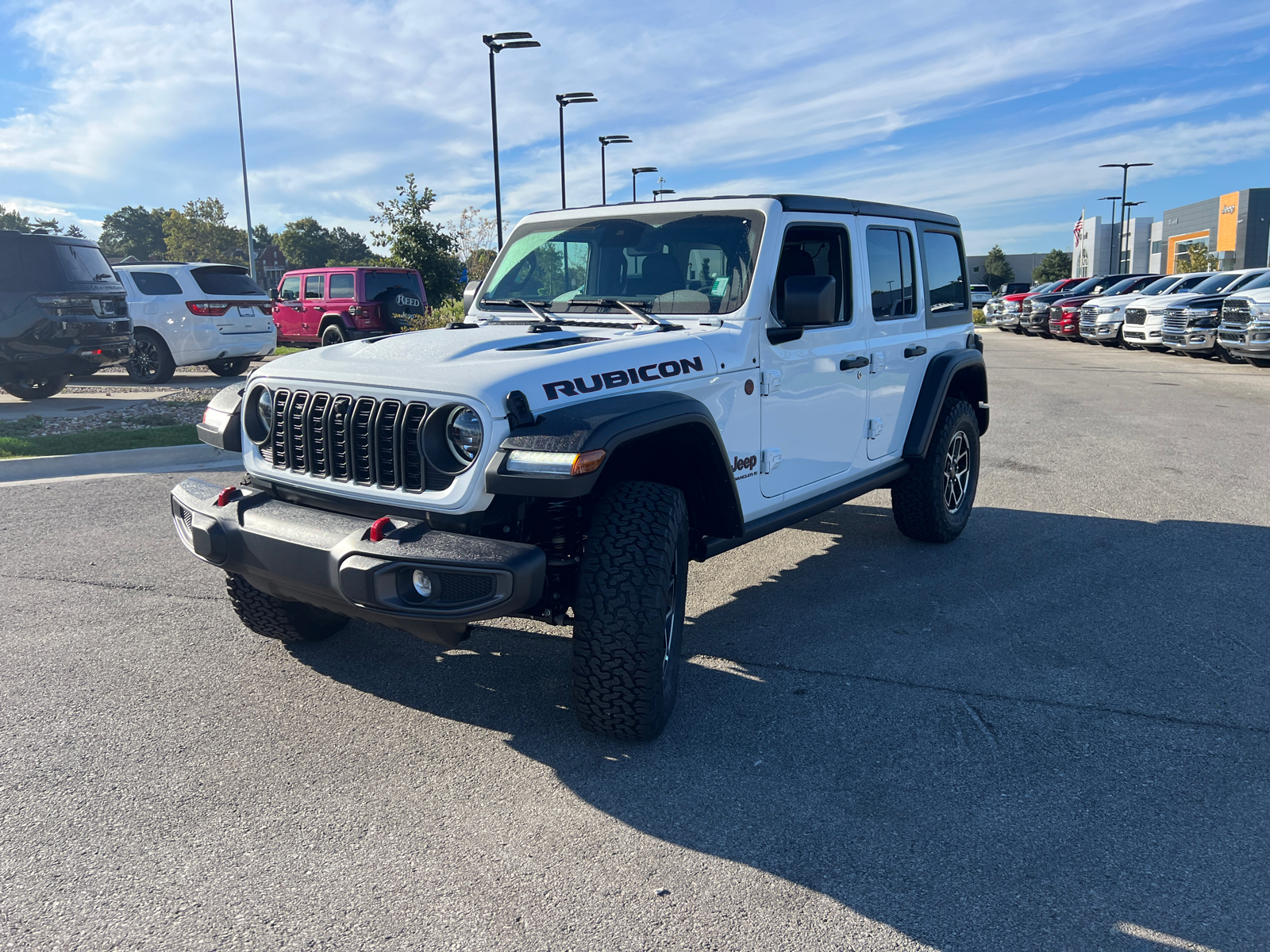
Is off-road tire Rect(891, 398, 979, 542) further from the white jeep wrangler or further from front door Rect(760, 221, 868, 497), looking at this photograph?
front door Rect(760, 221, 868, 497)

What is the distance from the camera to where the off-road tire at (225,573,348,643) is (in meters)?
4.09

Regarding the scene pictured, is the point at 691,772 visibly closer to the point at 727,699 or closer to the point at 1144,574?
the point at 727,699

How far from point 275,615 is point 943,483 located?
3.83 meters

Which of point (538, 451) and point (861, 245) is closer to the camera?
point (538, 451)

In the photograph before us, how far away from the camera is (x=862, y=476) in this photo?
5062mm

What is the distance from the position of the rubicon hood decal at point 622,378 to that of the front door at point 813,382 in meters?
0.57

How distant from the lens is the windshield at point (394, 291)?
17953 millimetres

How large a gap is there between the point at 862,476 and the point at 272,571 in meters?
3.06

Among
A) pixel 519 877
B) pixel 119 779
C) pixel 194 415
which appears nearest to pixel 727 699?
pixel 519 877

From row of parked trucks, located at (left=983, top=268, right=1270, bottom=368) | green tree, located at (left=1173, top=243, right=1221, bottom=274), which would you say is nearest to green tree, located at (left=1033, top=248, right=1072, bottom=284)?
green tree, located at (left=1173, top=243, right=1221, bottom=274)

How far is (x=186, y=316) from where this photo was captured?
13.7 m

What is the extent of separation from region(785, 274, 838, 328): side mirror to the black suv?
10293mm

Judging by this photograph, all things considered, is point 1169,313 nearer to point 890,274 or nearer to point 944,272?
point 944,272

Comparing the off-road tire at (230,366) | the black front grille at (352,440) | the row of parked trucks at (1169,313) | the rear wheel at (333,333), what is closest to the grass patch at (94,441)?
the off-road tire at (230,366)
